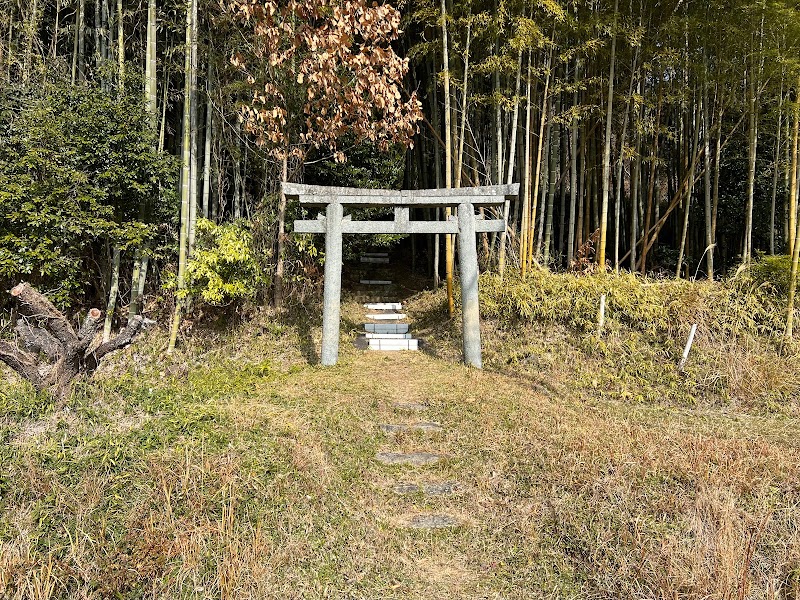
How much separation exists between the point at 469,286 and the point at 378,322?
2196 millimetres

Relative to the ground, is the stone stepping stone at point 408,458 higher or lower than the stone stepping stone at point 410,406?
lower

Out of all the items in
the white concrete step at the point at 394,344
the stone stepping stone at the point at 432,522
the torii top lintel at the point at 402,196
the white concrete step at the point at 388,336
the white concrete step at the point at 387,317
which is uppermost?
the torii top lintel at the point at 402,196

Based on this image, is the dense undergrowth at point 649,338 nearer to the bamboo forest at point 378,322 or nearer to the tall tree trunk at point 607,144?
the bamboo forest at point 378,322

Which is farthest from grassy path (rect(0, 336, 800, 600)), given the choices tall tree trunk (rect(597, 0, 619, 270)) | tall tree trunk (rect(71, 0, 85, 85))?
tall tree trunk (rect(71, 0, 85, 85))

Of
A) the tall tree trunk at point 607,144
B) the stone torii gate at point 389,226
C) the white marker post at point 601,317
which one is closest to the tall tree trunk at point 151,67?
the stone torii gate at point 389,226

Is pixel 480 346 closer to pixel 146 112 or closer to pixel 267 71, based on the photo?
pixel 267 71

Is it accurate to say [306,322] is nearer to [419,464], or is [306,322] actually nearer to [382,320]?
[382,320]

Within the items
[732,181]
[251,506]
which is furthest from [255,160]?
[732,181]

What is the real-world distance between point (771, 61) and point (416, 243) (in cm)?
720

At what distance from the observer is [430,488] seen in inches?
131

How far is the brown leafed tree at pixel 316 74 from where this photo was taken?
5.94 metres

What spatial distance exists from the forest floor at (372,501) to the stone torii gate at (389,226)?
1497 mm

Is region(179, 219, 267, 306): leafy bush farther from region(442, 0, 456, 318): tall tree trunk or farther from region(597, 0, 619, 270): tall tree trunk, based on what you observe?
region(597, 0, 619, 270): tall tree trunk

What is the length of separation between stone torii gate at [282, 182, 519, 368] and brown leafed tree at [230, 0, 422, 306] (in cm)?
120
